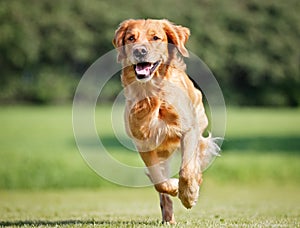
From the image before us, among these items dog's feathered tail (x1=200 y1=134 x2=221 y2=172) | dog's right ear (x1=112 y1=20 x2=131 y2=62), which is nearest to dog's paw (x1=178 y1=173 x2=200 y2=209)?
dog's feathered tail (x1=200 y1=134 x2=221 y2=172)

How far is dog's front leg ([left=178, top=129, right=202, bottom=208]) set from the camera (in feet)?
23.3

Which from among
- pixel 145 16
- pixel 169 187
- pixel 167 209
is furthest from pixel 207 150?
pixel 145 16

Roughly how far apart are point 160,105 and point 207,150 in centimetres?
104

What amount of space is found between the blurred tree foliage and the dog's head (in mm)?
41862

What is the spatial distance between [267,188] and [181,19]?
35.8 m

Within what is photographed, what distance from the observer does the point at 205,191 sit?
1714 centimetres

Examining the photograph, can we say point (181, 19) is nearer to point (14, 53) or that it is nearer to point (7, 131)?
point (14, 53)

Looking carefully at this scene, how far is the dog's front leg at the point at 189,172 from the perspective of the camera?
7.11 metres

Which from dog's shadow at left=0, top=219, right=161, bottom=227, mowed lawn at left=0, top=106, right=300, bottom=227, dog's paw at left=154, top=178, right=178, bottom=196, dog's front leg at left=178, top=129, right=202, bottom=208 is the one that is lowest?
mowed lawn at left=0, top=106, right=300, bottom=227

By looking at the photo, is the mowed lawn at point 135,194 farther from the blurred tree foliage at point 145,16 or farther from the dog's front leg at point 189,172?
the blurred tree foliage at point 145,16

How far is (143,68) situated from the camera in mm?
7215

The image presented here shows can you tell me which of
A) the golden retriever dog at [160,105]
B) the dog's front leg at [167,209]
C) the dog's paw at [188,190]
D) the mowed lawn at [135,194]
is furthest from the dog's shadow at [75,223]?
the dog's paw at [188,190]

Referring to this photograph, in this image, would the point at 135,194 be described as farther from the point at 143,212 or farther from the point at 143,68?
the point at 143,68

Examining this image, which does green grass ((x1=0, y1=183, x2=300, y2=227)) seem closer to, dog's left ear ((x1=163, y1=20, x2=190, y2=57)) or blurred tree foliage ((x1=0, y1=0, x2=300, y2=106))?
dog's left ear ((x1=163, y1=20, x2=190, y2=57))
